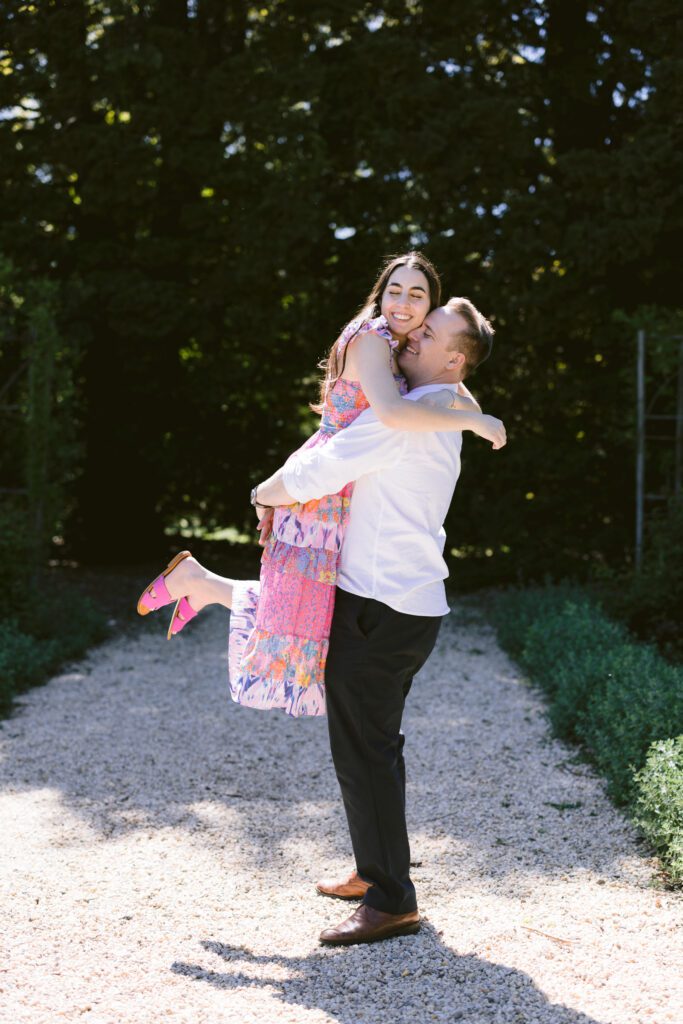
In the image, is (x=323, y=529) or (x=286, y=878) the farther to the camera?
(x=286, y=878)

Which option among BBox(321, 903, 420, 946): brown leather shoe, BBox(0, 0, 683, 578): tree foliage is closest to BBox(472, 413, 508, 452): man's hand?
BBox(321, 903, 420, 946): brown leather shoe

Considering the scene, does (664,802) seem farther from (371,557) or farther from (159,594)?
(159,594)

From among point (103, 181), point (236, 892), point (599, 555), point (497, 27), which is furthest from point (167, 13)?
point (236, 892)

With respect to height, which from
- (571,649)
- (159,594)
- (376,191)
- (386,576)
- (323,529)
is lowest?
(571,649)

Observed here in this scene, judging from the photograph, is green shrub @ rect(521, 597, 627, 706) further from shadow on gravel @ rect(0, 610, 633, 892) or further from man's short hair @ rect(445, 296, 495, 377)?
man's short hair @ rect(445, 296, 495, 377)

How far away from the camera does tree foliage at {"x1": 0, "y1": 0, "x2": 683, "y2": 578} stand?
831 centimetres

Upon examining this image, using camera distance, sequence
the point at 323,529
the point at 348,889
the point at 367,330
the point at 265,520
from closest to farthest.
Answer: the point at 367,330, the point at 323,529, the point at 265,520, the point at 348,889

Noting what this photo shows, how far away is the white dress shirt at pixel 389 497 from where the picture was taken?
8.70 ft

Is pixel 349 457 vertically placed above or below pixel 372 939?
above

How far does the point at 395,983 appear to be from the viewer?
2664 millimetres

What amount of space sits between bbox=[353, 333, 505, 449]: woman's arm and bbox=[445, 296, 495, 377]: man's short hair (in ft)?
0.56

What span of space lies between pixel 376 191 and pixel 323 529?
22.6ft

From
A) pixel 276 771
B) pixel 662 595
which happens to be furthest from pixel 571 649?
pixel 276 771

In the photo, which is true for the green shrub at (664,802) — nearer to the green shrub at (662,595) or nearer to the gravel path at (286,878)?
the gravel path at (286,878)
